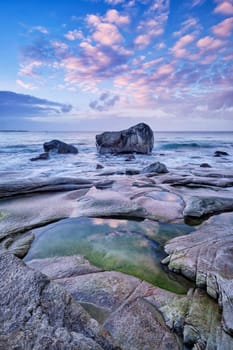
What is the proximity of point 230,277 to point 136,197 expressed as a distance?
3.86m

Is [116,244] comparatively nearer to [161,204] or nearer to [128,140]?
[161,204]

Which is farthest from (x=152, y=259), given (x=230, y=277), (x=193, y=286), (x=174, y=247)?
(x=230, y=277)

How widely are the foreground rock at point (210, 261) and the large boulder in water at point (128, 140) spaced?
59.7ft

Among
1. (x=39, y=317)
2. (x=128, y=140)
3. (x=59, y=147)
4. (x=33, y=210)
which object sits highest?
(x=39, y=317)

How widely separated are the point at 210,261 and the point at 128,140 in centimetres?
1946

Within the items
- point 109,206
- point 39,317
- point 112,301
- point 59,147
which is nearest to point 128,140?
point 59,147

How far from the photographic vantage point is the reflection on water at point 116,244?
2.96 meters

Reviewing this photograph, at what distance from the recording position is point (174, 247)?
3.33 m

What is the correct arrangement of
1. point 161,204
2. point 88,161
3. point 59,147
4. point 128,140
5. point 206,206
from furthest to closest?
point 59,147 → point 128,140 → point 88,161 → point 161,204 → point 206,206

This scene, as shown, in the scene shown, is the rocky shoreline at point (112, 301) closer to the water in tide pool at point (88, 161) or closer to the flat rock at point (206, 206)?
the flat rock at point (206, 206)

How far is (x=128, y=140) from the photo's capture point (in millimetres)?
21562

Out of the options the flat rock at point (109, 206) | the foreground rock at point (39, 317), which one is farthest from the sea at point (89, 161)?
the foreground rock at point (39, 317)

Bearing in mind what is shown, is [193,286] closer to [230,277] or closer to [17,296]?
[230,277]

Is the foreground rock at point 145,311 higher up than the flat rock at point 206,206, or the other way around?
the foreground rock at point 145,311
